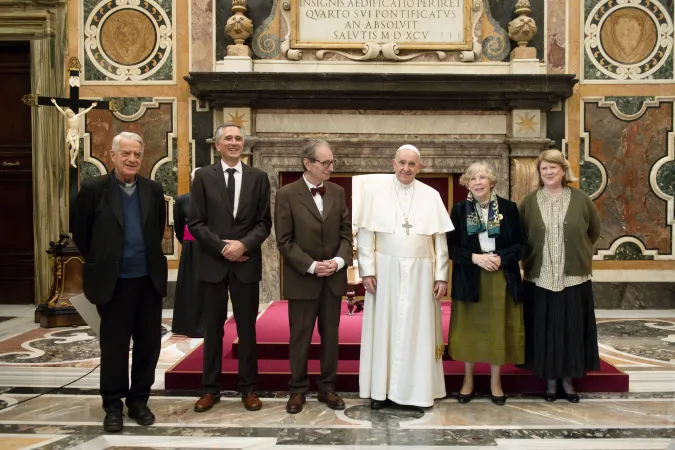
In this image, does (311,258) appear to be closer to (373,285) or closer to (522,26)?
(373,285)

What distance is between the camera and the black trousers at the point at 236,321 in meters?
3.60

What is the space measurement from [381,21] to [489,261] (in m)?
4.47

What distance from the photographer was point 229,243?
11.5 feet

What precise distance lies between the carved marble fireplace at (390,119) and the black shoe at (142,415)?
3742 millimetres

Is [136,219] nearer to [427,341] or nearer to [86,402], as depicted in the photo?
[86,402]

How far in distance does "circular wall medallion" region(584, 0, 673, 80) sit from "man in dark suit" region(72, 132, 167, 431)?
5.79 metres

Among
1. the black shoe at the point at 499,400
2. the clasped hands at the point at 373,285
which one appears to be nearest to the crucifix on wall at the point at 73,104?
the clasped hands at the point at 373,285

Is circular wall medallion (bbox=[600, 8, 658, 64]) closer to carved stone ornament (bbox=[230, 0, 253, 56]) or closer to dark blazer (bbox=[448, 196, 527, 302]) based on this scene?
carved stone ornament (bbox=[230, 0, 253, 56])

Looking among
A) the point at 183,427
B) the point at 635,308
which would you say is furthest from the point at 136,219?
the point at 635,308

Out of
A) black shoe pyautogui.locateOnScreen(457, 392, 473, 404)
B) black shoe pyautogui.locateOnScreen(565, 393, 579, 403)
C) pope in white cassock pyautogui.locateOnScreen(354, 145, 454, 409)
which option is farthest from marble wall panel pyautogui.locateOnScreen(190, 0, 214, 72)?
black shoe pyautogui.locateOnScreen(565, 393, 579, 403)

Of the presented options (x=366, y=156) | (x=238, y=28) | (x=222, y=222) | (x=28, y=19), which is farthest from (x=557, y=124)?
(x=28, y=19)

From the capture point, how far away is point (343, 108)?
711cm

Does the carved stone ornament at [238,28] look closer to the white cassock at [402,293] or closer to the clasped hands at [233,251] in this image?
the white cassock at [402,293]

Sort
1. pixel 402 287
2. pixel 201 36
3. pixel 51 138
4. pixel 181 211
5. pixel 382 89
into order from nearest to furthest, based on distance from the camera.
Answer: pixel 402 287, pixel 181 211, pixel 382 89, pixel 201 36, pixel 51 138
